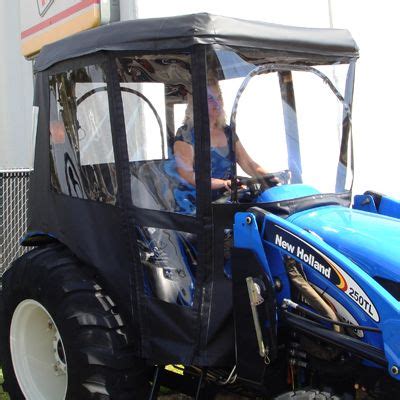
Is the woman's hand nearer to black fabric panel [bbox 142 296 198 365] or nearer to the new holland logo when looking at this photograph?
black fabric panel [bbox 142 296 198 365]

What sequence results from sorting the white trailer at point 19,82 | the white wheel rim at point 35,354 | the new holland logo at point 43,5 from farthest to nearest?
1. the new holland logo at point 43,5
2. the white trailer at point 19,82
3. the white wheel rim at point 35,354

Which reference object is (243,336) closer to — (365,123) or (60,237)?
(60,237)

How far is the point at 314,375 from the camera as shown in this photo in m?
2.76

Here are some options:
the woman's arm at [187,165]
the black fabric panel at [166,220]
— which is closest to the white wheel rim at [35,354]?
the black fabric panel at [166,220]

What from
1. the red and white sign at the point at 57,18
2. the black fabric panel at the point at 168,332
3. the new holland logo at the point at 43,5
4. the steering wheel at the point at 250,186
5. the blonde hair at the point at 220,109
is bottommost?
the black fabric panel at the point at 168,332

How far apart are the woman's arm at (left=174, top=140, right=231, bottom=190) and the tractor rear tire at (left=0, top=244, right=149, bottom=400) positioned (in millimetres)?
773

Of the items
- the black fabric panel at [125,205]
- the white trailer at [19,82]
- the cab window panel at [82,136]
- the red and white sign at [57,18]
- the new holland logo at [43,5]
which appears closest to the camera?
the black fabric panel at [125,205]

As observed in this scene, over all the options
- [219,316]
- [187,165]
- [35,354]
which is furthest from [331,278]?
[35,354]

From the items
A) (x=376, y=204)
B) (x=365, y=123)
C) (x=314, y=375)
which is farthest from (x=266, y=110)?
(x=365, y=123)

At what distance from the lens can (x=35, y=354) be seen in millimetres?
3758

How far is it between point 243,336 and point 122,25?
5.01ft

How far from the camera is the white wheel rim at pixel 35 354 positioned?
12.1 ft

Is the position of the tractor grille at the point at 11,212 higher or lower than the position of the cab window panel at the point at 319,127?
lower

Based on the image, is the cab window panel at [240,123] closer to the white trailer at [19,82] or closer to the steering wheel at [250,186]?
the steering wheel at [250,186]
